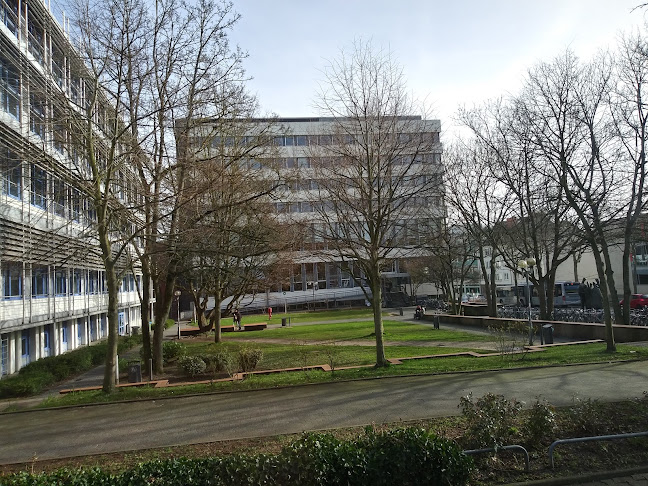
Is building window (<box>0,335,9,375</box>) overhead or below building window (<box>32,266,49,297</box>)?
below

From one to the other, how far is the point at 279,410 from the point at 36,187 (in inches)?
671

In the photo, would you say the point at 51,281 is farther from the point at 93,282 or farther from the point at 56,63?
the point at 56,63

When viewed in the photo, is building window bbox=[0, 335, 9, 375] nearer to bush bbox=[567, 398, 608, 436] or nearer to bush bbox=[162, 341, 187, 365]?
bush bbox=[162, 341, 187, 365]

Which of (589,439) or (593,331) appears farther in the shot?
(593,331)

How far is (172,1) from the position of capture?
1245 centimetres

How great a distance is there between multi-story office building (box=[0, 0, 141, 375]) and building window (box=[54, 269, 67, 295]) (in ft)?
0.17

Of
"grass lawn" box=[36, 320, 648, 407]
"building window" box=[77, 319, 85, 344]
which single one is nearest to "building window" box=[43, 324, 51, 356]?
"building window" box=[77, 319, 85, 344]

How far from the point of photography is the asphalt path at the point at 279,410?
8367 mm

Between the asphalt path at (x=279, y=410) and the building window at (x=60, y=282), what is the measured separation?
46.5ft

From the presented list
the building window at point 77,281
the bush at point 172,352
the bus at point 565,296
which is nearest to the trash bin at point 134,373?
the bush at point 172,352

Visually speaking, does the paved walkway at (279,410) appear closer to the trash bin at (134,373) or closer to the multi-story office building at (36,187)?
the trash bin at (134,373)

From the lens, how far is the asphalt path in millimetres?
8367

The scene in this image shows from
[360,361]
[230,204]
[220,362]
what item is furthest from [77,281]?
[230,204]

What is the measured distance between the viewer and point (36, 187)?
830 inches
